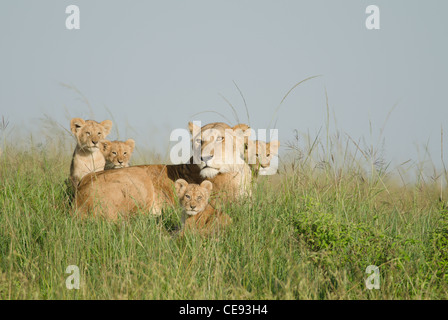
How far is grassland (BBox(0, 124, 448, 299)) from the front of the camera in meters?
4.18

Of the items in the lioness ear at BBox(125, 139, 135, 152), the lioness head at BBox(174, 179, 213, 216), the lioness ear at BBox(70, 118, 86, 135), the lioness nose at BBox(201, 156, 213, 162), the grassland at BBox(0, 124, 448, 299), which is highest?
the lioness ear at BBox(70, 118, 86, 135)

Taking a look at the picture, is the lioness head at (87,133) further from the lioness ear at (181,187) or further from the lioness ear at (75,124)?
the lioness ear at (181,187)

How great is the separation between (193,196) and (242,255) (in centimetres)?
124

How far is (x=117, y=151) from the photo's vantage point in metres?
7.79

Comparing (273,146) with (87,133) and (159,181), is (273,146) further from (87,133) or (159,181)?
(87,133)

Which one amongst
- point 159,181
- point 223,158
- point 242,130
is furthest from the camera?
point 242,130

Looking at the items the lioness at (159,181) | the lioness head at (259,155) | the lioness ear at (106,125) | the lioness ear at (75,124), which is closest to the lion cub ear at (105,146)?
the lioness ear at (106,125)

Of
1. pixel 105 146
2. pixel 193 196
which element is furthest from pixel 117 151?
pixel 193 196

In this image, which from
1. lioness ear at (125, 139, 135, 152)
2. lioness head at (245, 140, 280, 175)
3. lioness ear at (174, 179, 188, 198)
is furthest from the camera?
lioness ear at (125, 139, 135, 152)

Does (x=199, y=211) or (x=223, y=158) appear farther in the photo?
(x=223, y=158)

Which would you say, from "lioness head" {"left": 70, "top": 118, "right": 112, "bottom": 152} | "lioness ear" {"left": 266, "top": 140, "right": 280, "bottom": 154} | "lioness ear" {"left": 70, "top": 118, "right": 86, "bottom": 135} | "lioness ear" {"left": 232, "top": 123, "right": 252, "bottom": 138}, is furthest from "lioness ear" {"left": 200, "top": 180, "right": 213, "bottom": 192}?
"lioness ear" {"left": 70, "top": 118, "right": 86, "bottom": 135}

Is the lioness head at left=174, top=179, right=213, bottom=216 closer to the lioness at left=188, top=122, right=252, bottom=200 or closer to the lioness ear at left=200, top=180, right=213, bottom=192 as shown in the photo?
the lioness ear at left=200, top=180, right=213, bottom=192

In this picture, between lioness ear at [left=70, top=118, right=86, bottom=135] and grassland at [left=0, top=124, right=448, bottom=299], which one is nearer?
grassland at [left=0, top=124, right=448, bottom=299]
